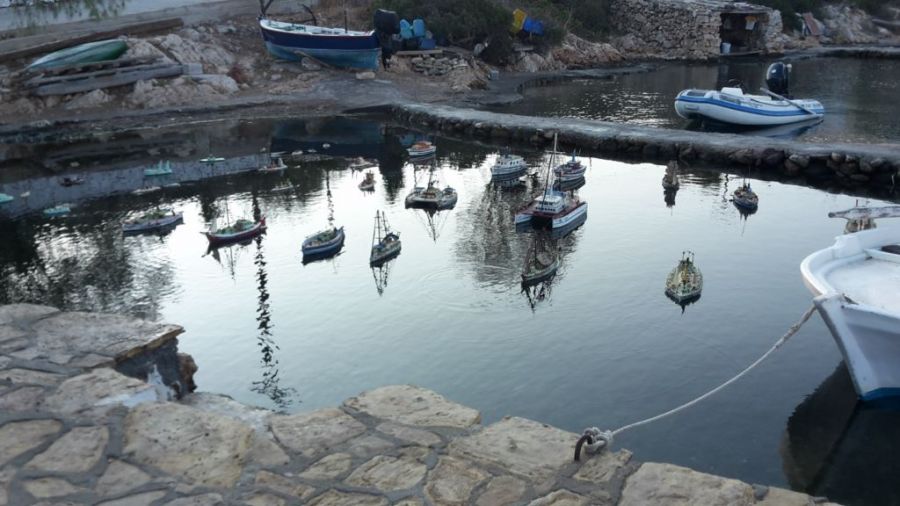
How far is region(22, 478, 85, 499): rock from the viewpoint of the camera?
467cm

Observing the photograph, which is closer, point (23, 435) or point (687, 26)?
point (23, 435)

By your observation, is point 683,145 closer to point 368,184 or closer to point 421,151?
point 421,151

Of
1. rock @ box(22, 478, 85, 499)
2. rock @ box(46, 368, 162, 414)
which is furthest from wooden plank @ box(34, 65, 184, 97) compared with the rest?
rock @ box(22, 478, 85, 499)

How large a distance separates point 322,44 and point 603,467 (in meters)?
42.6

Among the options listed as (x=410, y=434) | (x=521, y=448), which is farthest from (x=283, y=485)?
(x=521, y=448)

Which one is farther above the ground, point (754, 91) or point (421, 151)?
point (421, 151)

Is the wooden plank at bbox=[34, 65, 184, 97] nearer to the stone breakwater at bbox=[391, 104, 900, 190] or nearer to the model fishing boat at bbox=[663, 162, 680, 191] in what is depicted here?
the stone breakwater at bbox=[391, 104, 900, 190]

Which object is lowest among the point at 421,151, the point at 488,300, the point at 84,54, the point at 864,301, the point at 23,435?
the point at 488,300

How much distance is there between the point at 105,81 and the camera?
3988cm

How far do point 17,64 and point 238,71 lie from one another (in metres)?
11.4

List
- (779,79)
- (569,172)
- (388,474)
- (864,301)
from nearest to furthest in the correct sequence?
1. (388,474)
2. (864,301)
3. (569,172)
4. (779,79)

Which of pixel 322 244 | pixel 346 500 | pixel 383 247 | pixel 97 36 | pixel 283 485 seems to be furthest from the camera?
pixel 97 36

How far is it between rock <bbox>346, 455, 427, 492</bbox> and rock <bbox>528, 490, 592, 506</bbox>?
80cm

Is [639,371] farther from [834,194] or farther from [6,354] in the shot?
[834,194]
